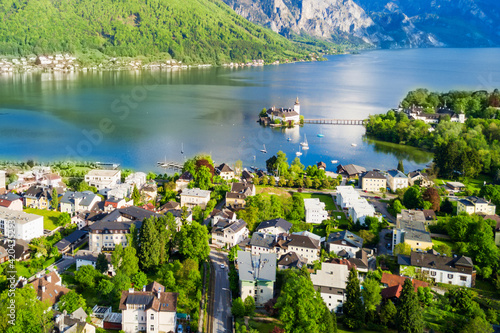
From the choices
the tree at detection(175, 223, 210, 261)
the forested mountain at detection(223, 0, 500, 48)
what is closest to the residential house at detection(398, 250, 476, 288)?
the tree at detection(175, 223, 210, 261)

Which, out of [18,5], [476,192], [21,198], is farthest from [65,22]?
[476,192]

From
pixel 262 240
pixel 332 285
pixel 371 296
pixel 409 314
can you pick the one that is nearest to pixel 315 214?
pixel 262 240

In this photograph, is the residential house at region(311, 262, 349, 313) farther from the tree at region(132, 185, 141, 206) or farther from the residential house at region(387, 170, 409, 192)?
the residential house at region(387, 170, 409, 192)

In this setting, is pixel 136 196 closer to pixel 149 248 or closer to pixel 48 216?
pixel 48 216

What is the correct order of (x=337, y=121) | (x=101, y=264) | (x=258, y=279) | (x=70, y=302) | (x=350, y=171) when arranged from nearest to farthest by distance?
(x=70, y=302) → (x=258, y=279) → (x=101, y=264) → (x=350, y=171) → (x=337, y=121)

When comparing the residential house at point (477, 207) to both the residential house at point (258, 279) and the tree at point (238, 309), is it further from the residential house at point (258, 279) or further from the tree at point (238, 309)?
the tree at point (238, 309)
